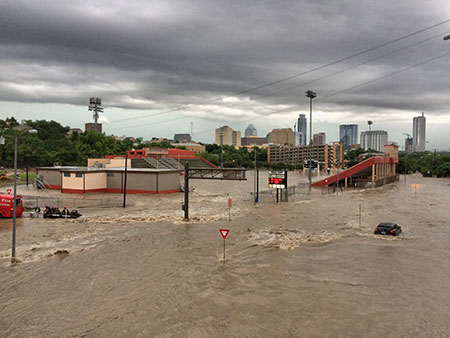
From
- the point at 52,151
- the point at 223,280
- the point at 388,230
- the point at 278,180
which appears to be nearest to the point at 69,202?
the point at 278,180

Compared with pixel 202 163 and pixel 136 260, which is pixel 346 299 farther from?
pixel 202 163

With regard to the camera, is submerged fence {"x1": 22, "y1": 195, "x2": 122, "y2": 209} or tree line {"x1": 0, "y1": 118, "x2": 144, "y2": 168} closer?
submerged fence {"x1": 22, "y1": 195, "x2": 122, "y2": 209}

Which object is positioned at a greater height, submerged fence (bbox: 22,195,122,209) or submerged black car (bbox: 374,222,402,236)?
submerged black car (bbox: 374,222,402,236)

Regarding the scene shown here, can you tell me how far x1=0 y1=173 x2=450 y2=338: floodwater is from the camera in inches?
493

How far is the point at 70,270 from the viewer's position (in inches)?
736

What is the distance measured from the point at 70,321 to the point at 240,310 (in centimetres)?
684

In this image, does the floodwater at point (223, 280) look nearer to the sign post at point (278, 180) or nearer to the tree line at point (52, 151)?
the sign post at point (278, 180)

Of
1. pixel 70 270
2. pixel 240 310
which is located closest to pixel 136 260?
pixel 70 270

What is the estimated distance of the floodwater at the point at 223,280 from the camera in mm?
12523

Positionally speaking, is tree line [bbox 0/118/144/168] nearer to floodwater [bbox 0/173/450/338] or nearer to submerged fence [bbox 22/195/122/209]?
submerged fence [bbox 22/195/122/209]

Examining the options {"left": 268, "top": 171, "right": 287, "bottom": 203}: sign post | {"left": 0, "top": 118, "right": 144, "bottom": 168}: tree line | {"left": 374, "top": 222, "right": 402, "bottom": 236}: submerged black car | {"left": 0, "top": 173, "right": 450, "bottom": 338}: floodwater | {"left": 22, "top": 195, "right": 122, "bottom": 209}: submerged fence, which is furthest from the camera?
{"left": 0, "top": 118, "right": 144, "bottom": 168}: tree line

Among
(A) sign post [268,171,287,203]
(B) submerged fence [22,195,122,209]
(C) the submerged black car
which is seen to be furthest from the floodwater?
(A) sign post [268,171,287,203]

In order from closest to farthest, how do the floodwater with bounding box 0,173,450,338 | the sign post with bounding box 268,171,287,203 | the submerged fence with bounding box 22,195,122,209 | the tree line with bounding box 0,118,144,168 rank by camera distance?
the floodwater with bounding box 0,173,450,338 < the submerged fence with bounding box 22,195,122,209 < the sign post with bounding box 268,171,287,203 < the tree line with bounding box 0,118,144,168

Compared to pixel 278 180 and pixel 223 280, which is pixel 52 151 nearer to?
pixel 278 180
